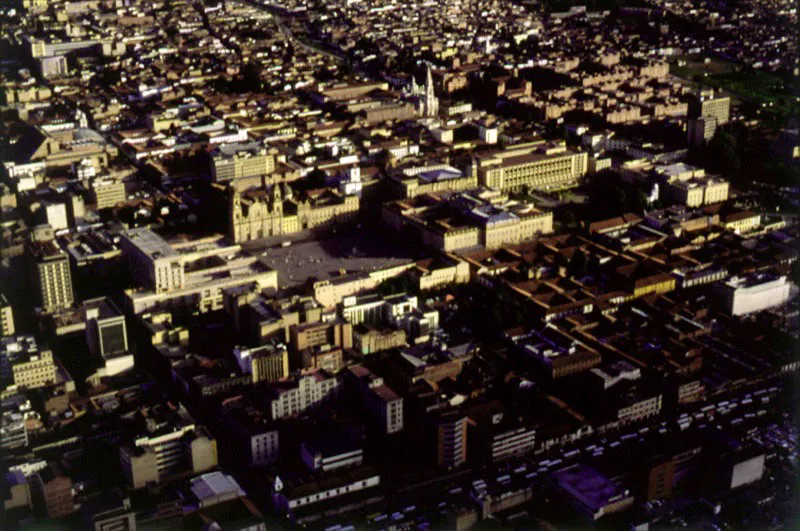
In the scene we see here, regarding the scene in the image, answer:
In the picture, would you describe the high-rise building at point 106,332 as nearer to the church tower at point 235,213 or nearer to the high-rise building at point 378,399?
the high-rise building at point 378,399

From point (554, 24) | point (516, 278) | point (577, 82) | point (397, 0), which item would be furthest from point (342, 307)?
point (397, 0)

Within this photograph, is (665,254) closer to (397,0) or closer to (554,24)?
(554,24)

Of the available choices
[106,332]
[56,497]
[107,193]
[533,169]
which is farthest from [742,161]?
[56,497]

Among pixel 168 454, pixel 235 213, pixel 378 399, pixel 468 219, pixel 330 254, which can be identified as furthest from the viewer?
pixel 235 213

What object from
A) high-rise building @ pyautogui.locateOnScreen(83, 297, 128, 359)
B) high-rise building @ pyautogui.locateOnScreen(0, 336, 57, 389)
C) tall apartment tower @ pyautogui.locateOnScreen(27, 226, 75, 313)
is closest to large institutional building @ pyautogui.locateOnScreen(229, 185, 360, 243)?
tall apartment tower @ pyautogui.locateOnScreen(27, 226, 75, 313)

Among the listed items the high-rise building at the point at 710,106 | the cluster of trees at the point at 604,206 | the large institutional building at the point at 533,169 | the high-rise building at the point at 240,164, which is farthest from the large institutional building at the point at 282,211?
the high-rise building at the point at 710,106

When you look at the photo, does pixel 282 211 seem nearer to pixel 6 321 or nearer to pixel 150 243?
pixel 150 243

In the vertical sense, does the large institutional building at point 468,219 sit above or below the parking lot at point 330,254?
above
